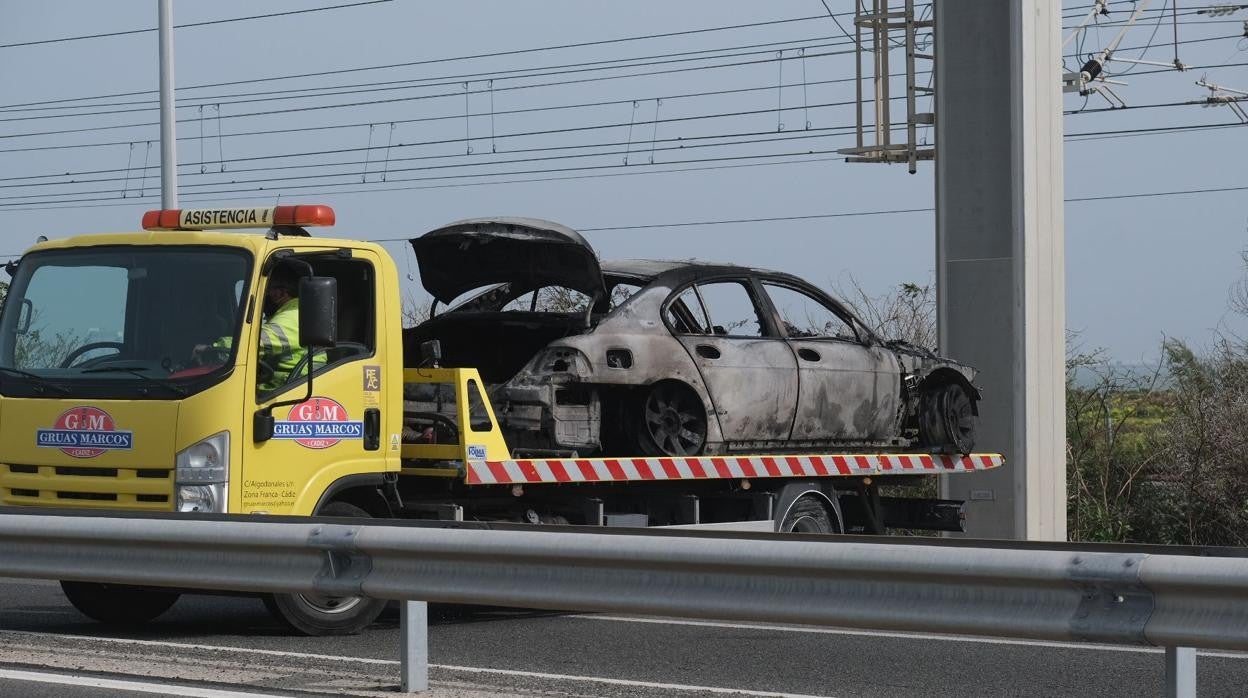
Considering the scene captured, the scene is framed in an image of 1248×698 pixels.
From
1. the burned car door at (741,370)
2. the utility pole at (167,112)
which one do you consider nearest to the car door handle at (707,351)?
the burned car door at (741,370)

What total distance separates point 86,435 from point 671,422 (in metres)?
3.75

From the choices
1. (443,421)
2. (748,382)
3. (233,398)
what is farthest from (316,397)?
(748,382)

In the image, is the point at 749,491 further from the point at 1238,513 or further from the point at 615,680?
the point at 1238,513

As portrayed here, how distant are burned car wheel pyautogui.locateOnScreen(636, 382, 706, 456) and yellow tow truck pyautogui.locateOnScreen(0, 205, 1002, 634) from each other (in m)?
0.48

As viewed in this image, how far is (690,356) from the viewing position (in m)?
10.4

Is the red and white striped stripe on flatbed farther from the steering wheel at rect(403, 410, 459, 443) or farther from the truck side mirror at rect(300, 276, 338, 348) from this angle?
the truck side mirror at rect(300, 276, 338, 348)

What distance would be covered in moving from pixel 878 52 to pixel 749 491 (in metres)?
10.1

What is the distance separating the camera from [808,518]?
1155 cm

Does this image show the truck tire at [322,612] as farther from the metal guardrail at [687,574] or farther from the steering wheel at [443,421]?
the metal guardrail at [687,574]

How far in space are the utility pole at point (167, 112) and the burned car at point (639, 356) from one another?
10367 millimetres

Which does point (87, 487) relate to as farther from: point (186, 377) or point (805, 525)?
point (805, 525)

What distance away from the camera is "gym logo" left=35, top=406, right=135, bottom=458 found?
27.3 ft

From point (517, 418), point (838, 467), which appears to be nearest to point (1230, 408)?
point (838, 467)

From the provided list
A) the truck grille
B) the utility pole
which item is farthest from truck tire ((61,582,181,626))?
the utility pole
